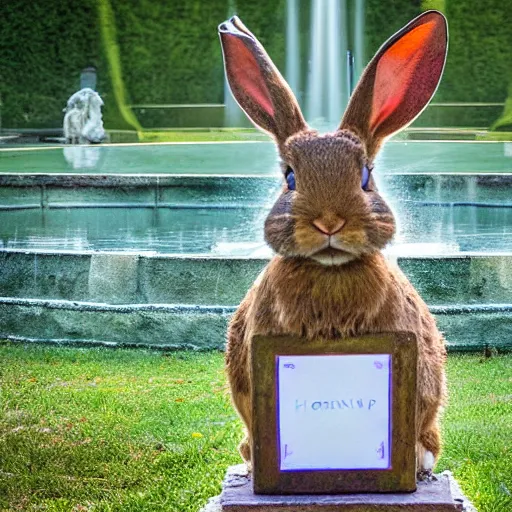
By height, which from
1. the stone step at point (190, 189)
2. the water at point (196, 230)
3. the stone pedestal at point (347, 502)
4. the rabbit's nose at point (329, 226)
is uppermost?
the stone step at point (190, 189)

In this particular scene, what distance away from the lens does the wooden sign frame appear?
2.06m

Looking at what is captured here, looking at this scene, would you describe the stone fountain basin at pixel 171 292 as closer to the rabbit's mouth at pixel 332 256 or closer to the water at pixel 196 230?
the water at pixel 196 230

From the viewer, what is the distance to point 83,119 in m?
19.7

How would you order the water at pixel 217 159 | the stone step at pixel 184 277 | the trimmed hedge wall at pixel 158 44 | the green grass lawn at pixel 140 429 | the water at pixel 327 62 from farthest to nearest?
Answer: the trimmed hedge wall at pixel 158 44
the water at pixel 327 62
the water at pixel 217 159
the stone step at pixel 184 277
the green grass lawn at pixel 140 429

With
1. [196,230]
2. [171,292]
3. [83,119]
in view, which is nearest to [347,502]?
[171,292]

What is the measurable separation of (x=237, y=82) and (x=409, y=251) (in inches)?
200

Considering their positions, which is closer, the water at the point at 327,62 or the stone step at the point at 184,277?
the stone step at the point at 184,277

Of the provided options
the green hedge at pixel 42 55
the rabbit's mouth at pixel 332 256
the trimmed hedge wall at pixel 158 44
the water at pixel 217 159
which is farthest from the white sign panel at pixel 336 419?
the green hedge at pixel 42 55

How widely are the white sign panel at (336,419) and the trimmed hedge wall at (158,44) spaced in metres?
23.7

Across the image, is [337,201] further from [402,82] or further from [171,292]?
[171,292]

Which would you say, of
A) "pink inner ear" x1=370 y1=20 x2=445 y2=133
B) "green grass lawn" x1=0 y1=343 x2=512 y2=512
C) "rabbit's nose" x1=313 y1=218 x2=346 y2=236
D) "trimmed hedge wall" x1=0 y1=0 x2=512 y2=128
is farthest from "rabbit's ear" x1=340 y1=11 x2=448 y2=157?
"trimmed hedge wall" x1=0 y1=0 x2=512 y2=128

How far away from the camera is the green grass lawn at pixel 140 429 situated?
321 cm

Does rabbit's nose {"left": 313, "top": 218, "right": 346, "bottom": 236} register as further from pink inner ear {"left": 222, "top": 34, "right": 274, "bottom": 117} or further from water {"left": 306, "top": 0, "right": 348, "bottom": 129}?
water {"left": 306, "top": 0, "right": 348, "bottom": 129}

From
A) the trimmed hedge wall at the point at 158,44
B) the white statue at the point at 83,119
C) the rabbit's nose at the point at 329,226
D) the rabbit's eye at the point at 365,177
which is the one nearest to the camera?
the rabbit's nose at the point at 329,226
